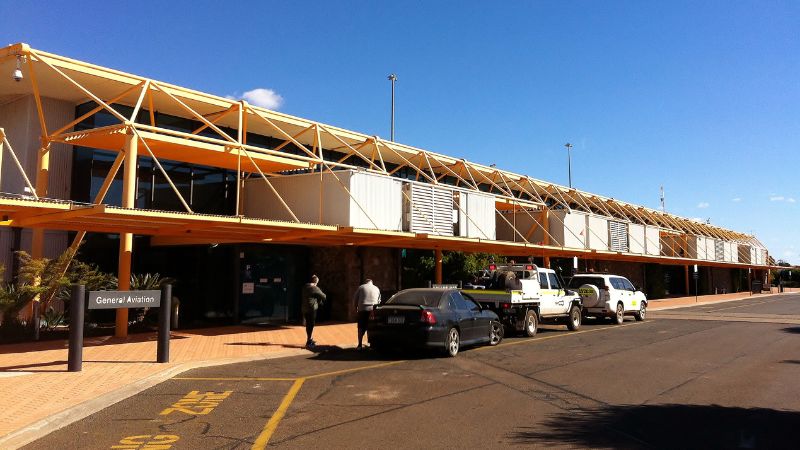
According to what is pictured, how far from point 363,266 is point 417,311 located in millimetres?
8675

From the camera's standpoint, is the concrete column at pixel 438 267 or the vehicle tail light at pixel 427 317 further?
the concrete column at pixel 438 267

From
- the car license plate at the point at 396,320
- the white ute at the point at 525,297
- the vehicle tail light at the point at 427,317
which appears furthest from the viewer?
the white ute at the point at 525,297

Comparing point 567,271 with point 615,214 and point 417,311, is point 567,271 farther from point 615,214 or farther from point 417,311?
point 417,311

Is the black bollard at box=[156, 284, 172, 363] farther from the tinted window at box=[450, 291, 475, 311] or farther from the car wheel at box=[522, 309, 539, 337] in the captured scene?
the car wheel at box=[522, 309, 539, 337]

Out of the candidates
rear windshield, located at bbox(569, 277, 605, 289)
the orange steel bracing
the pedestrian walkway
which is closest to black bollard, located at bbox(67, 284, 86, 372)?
the pedestrian walkway

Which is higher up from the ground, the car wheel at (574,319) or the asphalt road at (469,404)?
the car wheel at (574,319)

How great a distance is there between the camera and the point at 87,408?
744 centimetres

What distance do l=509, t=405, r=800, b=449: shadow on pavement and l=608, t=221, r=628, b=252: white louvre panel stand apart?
25.3m

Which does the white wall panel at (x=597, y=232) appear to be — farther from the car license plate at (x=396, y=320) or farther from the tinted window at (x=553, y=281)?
the car license plate at (x=396, y=320)

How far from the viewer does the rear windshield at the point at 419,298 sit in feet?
40.8

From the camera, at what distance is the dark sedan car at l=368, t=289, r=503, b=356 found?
11.8 metres

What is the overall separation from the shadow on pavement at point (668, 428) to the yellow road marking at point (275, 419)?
2.59 meters

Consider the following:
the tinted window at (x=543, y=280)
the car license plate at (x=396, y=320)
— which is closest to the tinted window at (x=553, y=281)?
the tinted window at (x=543, y=280)

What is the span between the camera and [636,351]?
1333 cm
